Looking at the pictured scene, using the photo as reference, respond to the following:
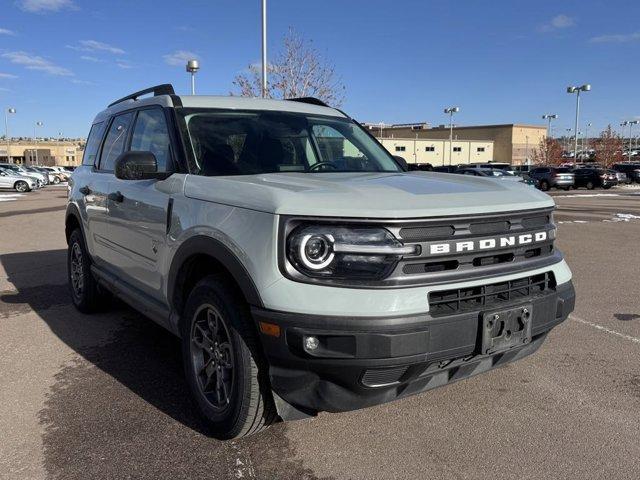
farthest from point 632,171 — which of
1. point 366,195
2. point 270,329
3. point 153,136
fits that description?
point 270,329

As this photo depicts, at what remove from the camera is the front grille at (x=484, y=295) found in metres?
2.64

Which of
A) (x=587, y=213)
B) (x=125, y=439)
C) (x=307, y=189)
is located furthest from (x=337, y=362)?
(x=587, y=213)

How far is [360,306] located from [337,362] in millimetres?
283

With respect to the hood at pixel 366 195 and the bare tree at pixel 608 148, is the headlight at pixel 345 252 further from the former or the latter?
the bare tree at pixel 608 148

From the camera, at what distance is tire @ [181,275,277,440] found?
284 centimetres

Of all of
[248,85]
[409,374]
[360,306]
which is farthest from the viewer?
[248,85]

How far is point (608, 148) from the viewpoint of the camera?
7469 centimetres

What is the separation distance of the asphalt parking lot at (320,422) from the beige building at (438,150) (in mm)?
73201

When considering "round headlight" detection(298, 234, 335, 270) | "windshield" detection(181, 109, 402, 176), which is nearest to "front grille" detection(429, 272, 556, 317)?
"round headlight" detection(298, 234, 335, 270)

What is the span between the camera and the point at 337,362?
2537mm

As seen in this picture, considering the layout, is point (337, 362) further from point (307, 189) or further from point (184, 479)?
point (184, 479)

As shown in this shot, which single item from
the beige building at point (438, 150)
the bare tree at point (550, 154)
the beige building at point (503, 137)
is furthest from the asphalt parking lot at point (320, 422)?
the beige building at point (503, 137)

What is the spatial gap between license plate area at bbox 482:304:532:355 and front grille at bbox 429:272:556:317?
0.06 m

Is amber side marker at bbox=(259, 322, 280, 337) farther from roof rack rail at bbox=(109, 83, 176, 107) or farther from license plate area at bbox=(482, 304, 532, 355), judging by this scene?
roof rack rail at bbox=(109, 83, 176, 107)
